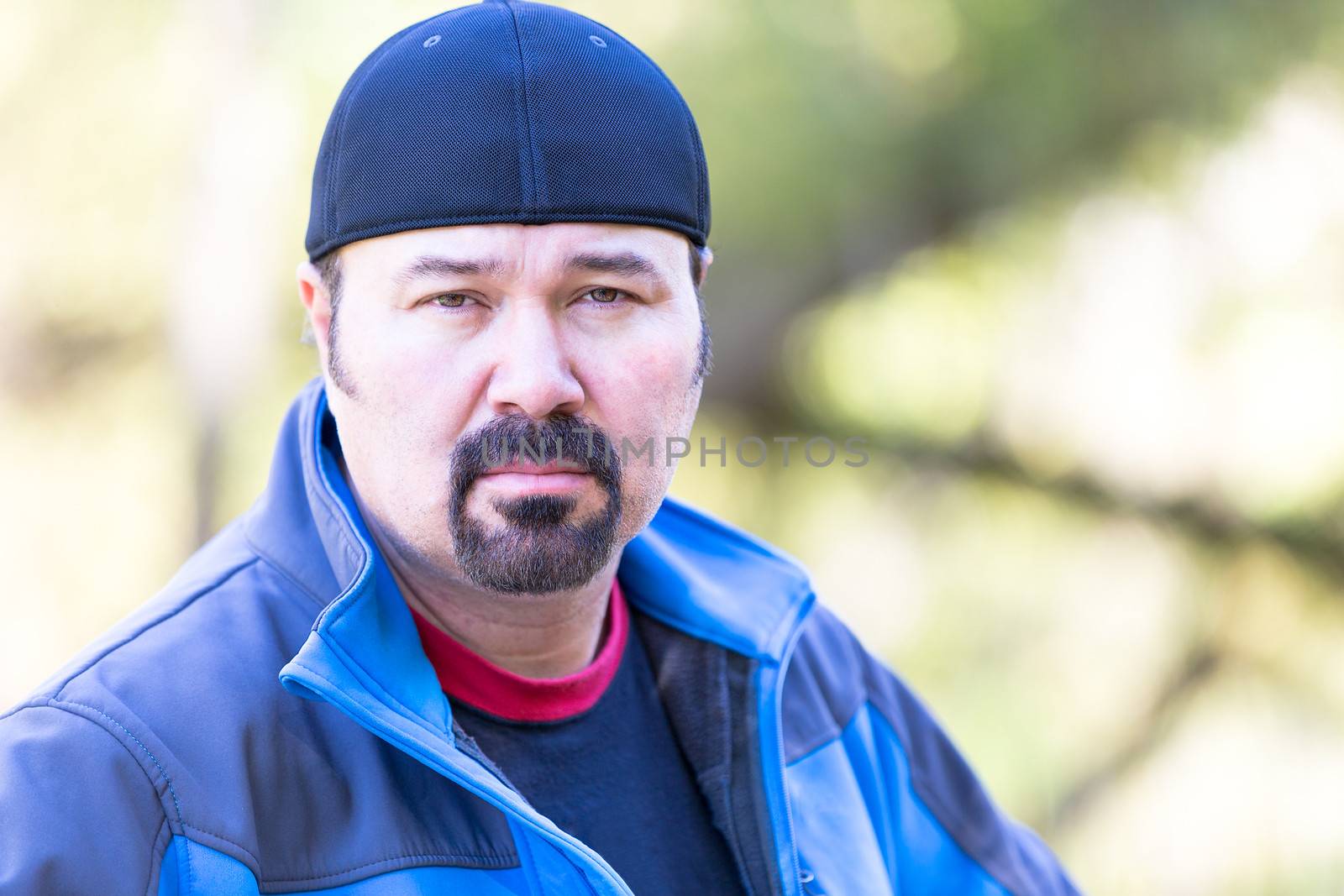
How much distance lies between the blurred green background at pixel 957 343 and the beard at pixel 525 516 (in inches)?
106

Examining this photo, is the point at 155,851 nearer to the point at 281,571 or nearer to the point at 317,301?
the point at 281,571

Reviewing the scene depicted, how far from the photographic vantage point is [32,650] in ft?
12.3

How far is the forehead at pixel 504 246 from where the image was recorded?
1321 millimetres

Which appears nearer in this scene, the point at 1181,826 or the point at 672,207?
the point at 672,207

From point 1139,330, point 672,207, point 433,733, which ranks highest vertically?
point 1139,330

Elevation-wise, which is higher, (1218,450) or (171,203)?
(171,203)

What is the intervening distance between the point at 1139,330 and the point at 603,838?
→ 346 centimetres

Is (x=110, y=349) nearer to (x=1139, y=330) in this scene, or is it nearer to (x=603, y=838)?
(x=603, y=838)

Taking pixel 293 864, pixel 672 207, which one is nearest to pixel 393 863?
pixel 293 864

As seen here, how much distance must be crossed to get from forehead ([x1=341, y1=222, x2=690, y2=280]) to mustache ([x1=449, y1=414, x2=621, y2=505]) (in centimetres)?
17

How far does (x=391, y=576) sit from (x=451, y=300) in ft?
1.02

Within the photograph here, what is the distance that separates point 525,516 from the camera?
1350mm

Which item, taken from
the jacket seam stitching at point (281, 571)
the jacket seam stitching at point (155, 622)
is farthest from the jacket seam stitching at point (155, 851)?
the jacket seam stitching at point (281, 571)

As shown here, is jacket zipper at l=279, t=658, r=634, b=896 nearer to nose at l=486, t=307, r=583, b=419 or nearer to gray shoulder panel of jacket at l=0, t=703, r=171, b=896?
gray shoulder panel of jacket at l=0, t=703, r=171, b=896
